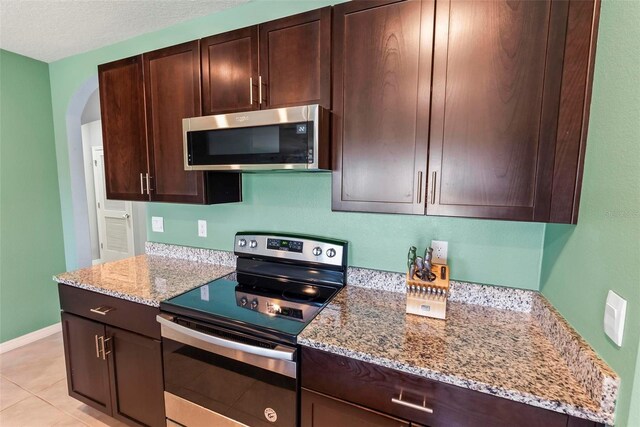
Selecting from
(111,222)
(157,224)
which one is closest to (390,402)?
(157,224)

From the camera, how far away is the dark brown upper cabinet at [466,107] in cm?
96

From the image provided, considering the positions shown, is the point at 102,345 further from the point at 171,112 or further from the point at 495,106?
the point at 495,106

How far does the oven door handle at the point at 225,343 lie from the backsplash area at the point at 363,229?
68 centimetres

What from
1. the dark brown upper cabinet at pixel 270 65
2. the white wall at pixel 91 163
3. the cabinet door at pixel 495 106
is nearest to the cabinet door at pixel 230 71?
the dark brown upper cabinet at pixel 270 65

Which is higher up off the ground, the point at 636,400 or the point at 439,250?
the point at 439,250

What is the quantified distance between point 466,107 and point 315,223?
38.0 inches

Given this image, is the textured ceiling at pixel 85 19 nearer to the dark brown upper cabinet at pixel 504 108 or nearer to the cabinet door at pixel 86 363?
the dark brown upper cabinet at pixel 504 108

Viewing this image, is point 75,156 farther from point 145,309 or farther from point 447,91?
point 447,91

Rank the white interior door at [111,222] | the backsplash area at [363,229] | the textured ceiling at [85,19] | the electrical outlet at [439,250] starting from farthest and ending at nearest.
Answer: the white interior door at [111,222]
the textured ceiling at [85,19]
the electrical outlet at [439,250]
the backsplash area at [363,229]

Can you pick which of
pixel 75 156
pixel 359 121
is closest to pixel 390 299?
pixel 359 121

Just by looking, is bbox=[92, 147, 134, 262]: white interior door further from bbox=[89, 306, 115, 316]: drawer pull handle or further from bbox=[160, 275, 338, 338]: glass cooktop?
bbox=[160, 275, 338, 338]: glass cooktop

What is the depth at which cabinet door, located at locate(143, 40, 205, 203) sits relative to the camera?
1.62 m

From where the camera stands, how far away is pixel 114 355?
162 centimetres

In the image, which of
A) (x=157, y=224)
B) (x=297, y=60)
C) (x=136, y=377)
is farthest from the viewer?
(x=157, y=224)
